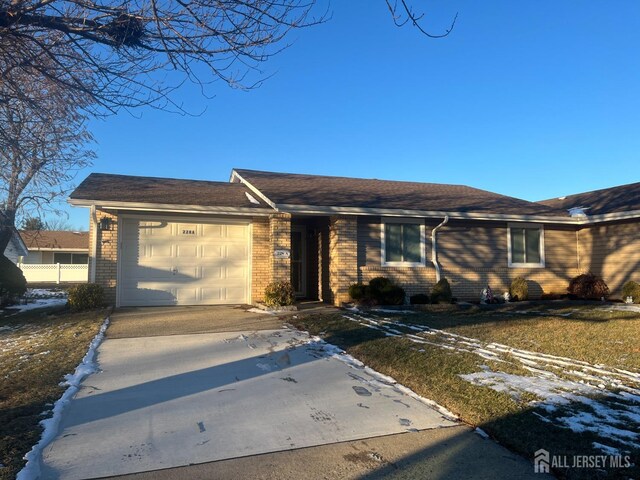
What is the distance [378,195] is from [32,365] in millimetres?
10650

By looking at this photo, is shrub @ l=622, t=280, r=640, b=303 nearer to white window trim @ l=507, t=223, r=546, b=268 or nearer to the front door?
white window trim @ l=507, t=223, r=546, b=268

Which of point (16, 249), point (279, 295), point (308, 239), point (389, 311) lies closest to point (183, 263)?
point (279, 295)

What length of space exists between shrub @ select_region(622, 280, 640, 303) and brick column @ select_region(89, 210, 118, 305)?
14.1 metres

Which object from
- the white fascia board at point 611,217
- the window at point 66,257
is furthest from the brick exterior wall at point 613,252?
the window at point 66,257

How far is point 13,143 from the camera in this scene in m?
6.50

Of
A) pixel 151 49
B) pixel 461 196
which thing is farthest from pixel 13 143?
pixel 461 196

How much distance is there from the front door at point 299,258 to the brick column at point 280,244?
265 centimetres

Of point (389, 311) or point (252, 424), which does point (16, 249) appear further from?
point (252, 424)

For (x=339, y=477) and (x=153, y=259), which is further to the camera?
(x=153, y=259)

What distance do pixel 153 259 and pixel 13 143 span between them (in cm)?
643

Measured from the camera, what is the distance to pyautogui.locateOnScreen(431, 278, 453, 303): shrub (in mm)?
13374

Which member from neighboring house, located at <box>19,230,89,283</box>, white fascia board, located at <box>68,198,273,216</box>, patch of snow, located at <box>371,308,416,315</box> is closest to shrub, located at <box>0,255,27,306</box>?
white fascia board, located at <box>68,198,273,216</box>

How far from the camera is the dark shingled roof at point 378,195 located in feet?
44.0

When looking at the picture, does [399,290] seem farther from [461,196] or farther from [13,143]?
[13,143]
